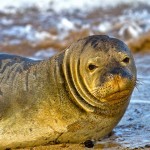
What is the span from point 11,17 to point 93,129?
10782 mm

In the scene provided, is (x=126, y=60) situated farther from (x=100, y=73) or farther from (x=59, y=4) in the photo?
(x=59, y=4)

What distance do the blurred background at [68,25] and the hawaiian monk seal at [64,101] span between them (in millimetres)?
2106

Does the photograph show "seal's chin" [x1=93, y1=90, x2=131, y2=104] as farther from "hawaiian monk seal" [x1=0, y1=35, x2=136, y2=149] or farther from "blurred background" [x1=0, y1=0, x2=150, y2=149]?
"blurred background" [x1=0, y1=0, x2=150, y2=149]

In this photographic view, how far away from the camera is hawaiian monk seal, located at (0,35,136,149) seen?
4.96m

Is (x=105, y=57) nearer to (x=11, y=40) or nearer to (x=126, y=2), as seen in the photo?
(x=11, y=40)

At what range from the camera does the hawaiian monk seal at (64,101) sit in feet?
16.3

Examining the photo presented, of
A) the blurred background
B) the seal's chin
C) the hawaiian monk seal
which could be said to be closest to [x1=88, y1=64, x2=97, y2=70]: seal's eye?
the hawaiian monk seal

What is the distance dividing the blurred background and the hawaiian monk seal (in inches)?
82.9

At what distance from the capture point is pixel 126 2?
52.4 ft

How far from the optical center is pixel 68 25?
13.9m

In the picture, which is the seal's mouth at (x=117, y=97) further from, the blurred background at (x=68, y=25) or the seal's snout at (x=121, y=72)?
the blurred background at (x=68, y=25)

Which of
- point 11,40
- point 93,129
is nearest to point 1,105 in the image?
point 93,129

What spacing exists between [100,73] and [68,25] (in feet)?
30.0

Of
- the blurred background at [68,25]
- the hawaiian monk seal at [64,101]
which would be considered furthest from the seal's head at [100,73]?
the blurred background at [68,25]
